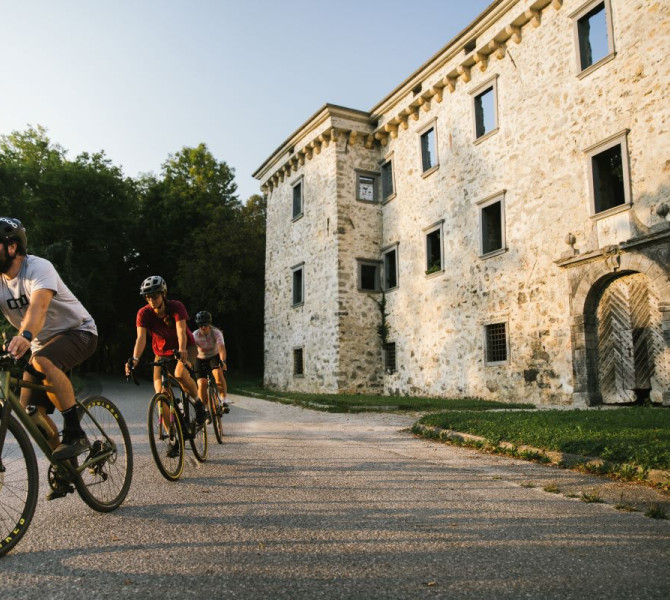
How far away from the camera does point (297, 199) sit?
26.5 m

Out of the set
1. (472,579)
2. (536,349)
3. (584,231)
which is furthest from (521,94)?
(472,579)

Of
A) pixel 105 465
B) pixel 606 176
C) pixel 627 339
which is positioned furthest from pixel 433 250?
pixel 105 465

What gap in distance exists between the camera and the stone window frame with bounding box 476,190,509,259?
1645 centimetres

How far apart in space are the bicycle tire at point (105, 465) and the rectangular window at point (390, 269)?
18.1 m

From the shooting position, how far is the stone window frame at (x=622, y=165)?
12930 millimetres

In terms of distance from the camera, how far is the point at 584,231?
1395 centimetres

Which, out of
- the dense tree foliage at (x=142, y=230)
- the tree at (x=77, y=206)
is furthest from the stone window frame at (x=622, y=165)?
the tree at (x=77, y=206)

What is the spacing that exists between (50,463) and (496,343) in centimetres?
1449

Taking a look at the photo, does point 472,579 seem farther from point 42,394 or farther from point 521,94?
point 521,94

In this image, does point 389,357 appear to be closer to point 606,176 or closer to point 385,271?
point 385,271

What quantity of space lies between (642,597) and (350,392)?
759 inches

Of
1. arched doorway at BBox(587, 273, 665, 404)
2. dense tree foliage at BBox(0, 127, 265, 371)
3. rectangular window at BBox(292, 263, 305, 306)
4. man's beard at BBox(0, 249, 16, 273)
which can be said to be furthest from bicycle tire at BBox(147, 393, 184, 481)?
dense tree foliage at BBox(0, 127, 265, 371)

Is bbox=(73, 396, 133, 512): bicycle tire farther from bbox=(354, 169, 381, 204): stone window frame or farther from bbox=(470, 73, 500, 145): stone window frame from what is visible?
bbox=(354, 169, 381, 204): stone window frame

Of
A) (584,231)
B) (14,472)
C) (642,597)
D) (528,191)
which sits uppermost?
(528,191)
